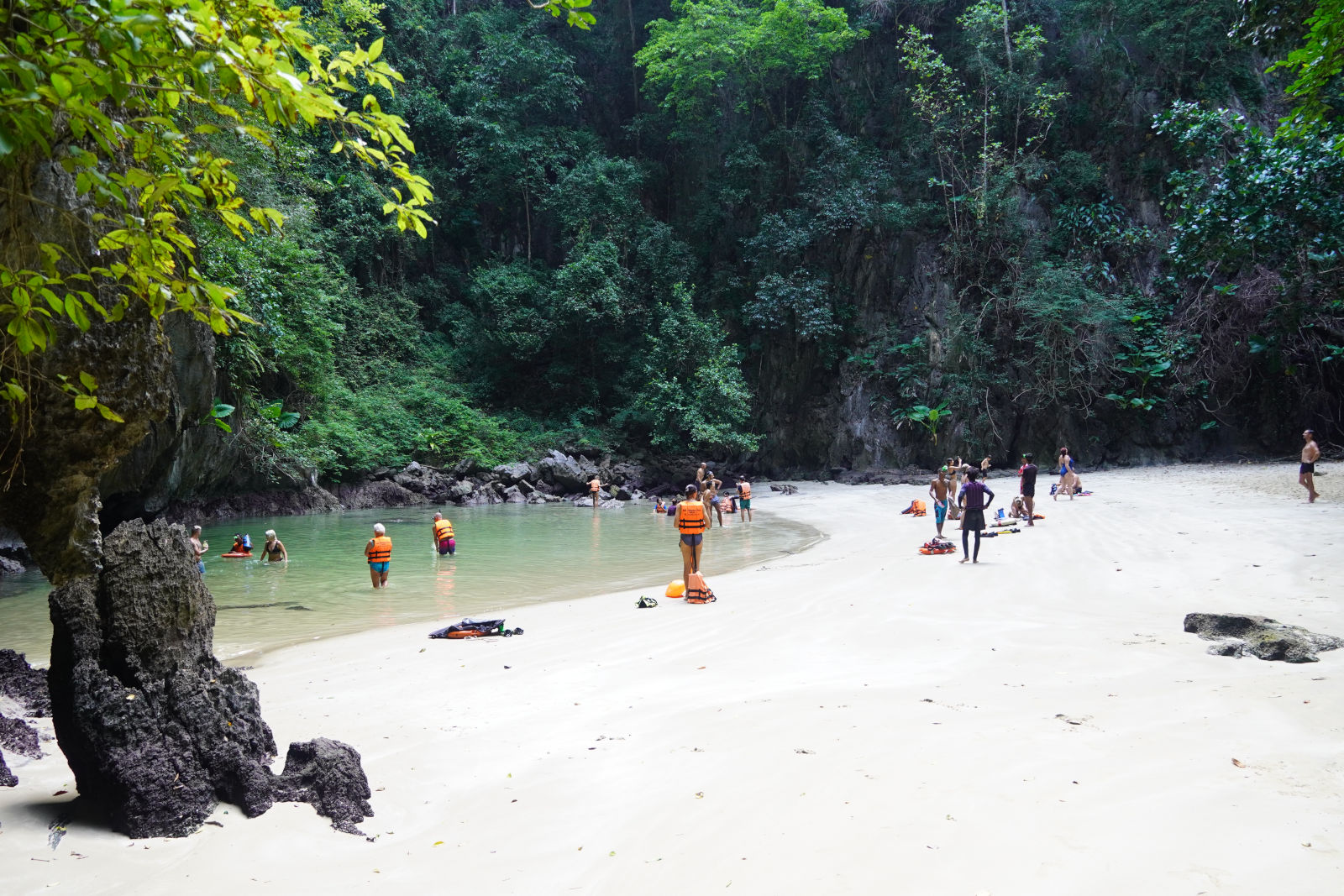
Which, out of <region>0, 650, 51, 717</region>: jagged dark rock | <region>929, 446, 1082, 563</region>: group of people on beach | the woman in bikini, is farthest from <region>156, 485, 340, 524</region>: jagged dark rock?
the woman in bikini

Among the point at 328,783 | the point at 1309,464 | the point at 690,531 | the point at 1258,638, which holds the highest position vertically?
the point at 1309,464

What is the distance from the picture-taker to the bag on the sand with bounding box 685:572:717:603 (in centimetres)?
973

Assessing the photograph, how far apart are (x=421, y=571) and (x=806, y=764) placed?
11.6 metres

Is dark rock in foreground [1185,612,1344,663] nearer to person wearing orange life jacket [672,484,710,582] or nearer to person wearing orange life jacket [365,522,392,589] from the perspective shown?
person wearing orange life jacket [672,484,710,582]

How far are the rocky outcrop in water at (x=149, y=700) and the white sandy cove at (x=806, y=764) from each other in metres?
0.15

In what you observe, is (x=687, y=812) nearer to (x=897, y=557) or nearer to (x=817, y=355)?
(x=897, y=557)

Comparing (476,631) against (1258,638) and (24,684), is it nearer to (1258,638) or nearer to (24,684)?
(24,684)

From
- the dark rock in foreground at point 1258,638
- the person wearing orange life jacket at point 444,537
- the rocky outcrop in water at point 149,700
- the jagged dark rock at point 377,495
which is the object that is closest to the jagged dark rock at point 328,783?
the rocky outcrop in water at point 149,700

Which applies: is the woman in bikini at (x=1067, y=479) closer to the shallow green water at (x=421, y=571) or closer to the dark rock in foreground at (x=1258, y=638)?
the shallow green water at (x=421, y=571)

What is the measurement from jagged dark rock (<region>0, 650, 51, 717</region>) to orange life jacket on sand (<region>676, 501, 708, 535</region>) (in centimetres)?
699

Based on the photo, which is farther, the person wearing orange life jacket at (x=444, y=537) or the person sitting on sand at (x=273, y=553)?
the person wearing orange life jacket at (x=444, y=537)

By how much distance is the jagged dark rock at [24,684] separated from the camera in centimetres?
521

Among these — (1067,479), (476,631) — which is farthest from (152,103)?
(1067,479)

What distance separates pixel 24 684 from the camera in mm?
5512
